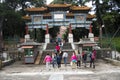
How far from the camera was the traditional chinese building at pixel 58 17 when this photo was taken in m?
54.2

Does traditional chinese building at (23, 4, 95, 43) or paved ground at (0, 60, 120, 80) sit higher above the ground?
traditional chinese building at (23, 4, 95, 43)

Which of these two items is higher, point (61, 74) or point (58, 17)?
point (58, 17)

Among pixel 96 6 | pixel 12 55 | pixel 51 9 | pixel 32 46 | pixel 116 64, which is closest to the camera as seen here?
pixel 116 64

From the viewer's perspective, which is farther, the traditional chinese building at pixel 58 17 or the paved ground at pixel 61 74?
the traditional chinese building at pixel 58 17

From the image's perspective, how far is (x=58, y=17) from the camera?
54.4 m

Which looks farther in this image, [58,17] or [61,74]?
[58,17]

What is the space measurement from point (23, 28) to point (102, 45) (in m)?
16.7

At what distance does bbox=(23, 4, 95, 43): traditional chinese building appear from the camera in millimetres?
54250

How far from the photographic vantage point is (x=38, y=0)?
60.2m

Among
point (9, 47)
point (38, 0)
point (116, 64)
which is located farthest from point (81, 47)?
point (38, 0)

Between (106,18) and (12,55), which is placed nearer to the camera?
(12,55)

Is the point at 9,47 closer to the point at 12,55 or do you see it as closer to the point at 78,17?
the point at 12,55

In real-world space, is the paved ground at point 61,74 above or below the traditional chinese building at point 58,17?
below

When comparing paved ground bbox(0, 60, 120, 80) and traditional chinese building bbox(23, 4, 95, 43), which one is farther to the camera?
traditional chinese building bbox(23, 4, 95, 43)
